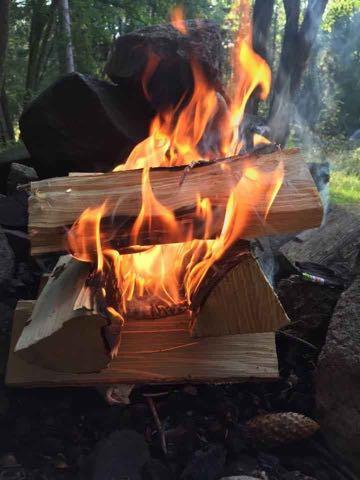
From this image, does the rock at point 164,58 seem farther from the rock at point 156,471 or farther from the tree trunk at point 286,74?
the tree trunk at point 286,74

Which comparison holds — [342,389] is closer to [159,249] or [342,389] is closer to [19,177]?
[159,249]

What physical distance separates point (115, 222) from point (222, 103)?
2.00 meters

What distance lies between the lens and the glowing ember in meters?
1.92

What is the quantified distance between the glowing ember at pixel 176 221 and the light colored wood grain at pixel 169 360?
5.7 inches

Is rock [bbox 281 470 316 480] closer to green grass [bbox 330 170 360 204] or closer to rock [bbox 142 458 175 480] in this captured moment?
rock [bbox 142 458 175 480]

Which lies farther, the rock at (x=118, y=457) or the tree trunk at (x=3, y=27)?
the tree trunk at (x=3, y=27)

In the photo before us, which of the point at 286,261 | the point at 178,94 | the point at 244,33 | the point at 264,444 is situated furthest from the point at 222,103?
the point at 244,33

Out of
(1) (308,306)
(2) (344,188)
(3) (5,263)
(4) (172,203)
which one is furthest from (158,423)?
(2) (344,188)

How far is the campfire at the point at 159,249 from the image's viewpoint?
1866 mm

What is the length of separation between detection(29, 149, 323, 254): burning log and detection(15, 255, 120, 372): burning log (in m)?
0.22

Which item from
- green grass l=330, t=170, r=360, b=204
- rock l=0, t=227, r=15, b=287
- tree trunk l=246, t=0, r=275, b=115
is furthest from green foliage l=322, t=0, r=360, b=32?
rock l=0, t=227, r=15, b=287

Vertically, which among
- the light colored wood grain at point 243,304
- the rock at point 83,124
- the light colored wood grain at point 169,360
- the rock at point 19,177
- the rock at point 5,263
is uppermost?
the rock at point 83,124

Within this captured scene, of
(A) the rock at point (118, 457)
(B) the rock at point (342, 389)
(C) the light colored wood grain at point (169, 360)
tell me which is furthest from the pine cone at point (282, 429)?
(A) the rock at point (118, 457)

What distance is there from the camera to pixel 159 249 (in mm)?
2316
